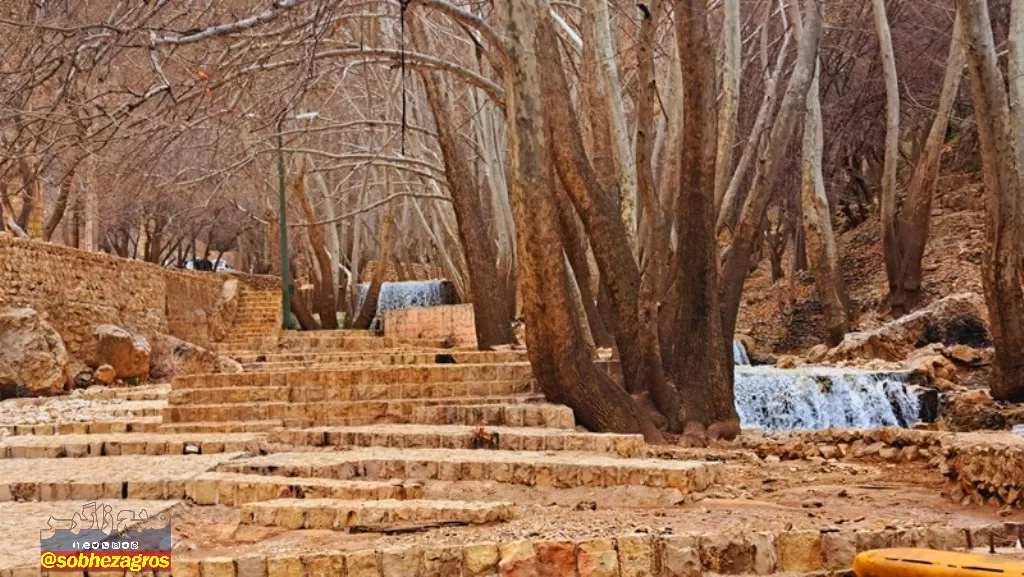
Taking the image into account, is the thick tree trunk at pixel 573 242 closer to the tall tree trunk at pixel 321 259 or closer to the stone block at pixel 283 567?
the stone block at pixel 283 567

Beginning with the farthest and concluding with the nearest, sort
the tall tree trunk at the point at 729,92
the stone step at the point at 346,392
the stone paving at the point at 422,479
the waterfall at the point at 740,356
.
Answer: the waterfall at the point at 740,356, the tall tree trunk at the point at 729,92, the stone step at the point at 346,392, the stone paving at the point at 422,479

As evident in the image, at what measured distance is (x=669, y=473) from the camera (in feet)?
21.3

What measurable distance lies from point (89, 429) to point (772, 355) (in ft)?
44.2

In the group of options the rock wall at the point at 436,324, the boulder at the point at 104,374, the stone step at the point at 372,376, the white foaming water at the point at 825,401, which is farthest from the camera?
the rock wall at the point at 436,324

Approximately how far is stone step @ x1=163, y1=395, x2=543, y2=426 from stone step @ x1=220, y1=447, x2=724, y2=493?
2087 millimetres

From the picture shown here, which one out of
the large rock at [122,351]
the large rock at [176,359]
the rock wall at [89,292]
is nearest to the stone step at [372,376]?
the rock wall at [89,292]

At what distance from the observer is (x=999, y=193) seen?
37.2 feet

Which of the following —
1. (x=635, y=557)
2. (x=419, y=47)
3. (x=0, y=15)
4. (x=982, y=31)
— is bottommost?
(x=635, y=557)

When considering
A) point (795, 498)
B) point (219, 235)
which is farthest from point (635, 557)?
point (219, 235)

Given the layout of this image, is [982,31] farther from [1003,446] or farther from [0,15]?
[0,15]

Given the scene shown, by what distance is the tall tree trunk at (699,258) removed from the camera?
31.8 ft

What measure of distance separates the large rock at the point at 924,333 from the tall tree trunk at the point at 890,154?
5.01 ft

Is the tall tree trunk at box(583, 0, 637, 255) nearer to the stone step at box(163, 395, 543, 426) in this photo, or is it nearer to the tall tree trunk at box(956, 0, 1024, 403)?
the stone step at box(163, 395, 543, 426)

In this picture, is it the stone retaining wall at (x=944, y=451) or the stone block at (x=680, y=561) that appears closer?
the stone block at (x=680, y=561)
